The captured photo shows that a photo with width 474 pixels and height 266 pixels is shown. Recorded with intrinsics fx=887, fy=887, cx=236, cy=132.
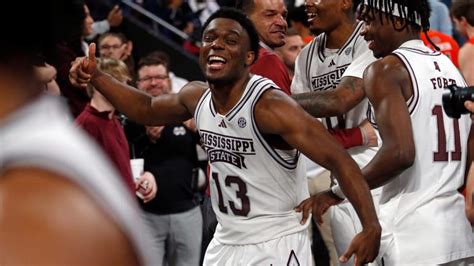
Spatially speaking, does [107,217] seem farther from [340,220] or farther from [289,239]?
[340,220]

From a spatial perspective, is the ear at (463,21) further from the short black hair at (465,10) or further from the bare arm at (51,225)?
the bare arm at (51,225)

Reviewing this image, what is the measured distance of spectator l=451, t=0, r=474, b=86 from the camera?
254 inches

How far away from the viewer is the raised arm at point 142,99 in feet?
15.4

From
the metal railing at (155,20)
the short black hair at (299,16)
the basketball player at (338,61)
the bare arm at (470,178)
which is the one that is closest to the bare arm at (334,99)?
the basketball player at (338,61)

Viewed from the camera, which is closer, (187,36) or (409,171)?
(409,171)

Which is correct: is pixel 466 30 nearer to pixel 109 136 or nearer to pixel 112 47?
pixel 109 136

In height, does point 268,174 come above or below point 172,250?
above

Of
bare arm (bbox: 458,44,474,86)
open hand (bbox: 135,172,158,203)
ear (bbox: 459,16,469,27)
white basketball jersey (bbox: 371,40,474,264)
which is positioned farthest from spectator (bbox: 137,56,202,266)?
white basketball jersey (bbox: 371,40,474,264)

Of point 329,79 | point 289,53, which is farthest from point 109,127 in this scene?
point 289,53

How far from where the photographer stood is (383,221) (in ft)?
14.0

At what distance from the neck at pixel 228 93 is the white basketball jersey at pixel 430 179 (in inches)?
31.3

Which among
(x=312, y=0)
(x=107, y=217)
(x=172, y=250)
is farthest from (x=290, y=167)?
(x=107, y=217)

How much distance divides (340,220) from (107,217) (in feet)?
13.6

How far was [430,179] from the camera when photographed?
161 inches
